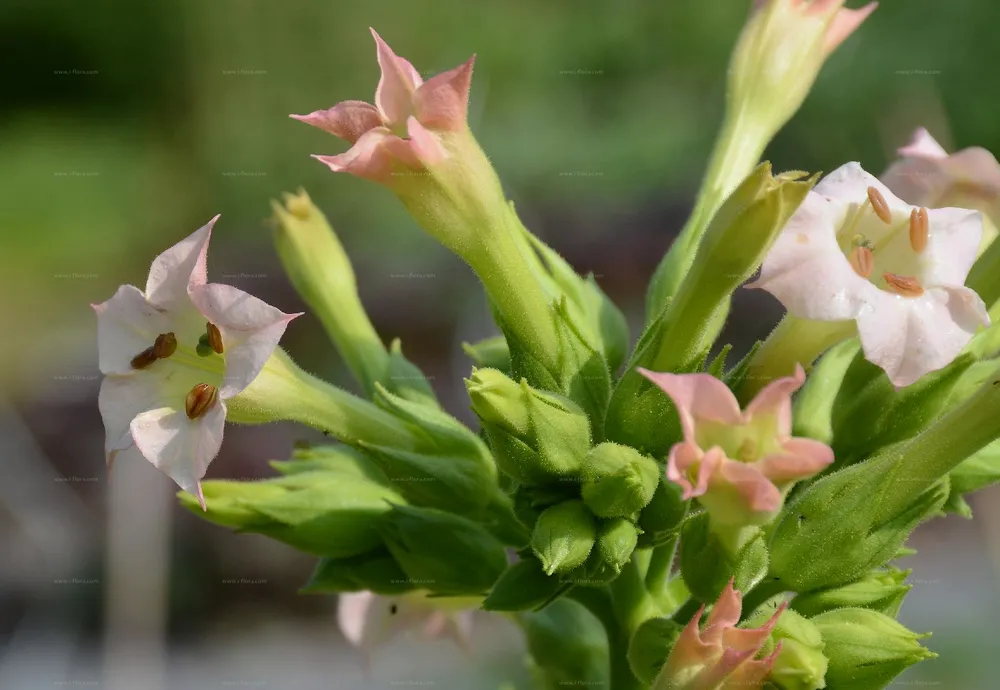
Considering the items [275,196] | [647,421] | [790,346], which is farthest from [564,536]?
[275,196]

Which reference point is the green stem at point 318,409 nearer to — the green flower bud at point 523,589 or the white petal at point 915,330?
the green flower bud at point 523,589

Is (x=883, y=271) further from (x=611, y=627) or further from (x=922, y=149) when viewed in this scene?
(x=611, y=627)

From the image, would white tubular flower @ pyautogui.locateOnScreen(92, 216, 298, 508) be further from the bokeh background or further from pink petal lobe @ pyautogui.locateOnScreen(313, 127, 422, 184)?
the bokeh background

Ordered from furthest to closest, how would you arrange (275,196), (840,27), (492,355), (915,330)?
(275,196) → (840,27) → (492,355) → (915,330)

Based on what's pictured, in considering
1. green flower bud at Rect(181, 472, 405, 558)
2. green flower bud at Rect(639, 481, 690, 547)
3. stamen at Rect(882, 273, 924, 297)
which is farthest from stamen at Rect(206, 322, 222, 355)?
stamen at Rect(882, 273, 924, 297)

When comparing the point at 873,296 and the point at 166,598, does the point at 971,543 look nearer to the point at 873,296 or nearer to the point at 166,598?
the point at 166,598
